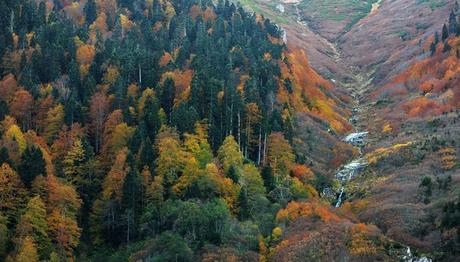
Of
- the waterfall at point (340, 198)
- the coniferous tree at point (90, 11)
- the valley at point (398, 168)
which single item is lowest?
the waterfall at point (340, 198)

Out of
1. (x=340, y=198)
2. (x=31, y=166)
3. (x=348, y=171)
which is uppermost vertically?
(x=31, y=166)

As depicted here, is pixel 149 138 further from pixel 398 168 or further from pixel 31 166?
pixel 398 168

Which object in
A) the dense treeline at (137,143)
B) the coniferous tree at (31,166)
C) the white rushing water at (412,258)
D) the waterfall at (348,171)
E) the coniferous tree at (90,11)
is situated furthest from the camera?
the coniferous tree at (90,11)

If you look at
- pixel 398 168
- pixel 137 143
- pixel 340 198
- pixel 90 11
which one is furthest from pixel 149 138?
pixel 90 11

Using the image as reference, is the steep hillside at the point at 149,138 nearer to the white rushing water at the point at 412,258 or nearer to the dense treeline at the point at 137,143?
the dense treeline at the point at 137,143

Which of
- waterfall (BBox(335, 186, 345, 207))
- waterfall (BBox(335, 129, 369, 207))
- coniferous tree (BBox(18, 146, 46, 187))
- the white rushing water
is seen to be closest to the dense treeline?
coniferous tree (BBox(18, 146, 46, 187))

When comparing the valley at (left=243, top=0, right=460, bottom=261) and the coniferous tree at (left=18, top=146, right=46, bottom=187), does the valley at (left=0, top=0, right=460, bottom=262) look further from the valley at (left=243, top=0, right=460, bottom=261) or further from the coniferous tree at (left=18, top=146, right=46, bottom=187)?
the valley at (left=243, top=0, right=460, bottom=261)

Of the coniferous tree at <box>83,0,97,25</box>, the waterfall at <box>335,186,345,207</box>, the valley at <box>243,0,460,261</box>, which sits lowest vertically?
the waterfall at <box>335,186,345,207</box>

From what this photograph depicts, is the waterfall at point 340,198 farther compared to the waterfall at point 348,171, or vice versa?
the waterfall at point 348,171

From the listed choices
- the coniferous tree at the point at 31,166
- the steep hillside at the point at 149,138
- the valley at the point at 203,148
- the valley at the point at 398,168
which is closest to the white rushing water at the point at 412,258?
the valley at the point at 398,168
